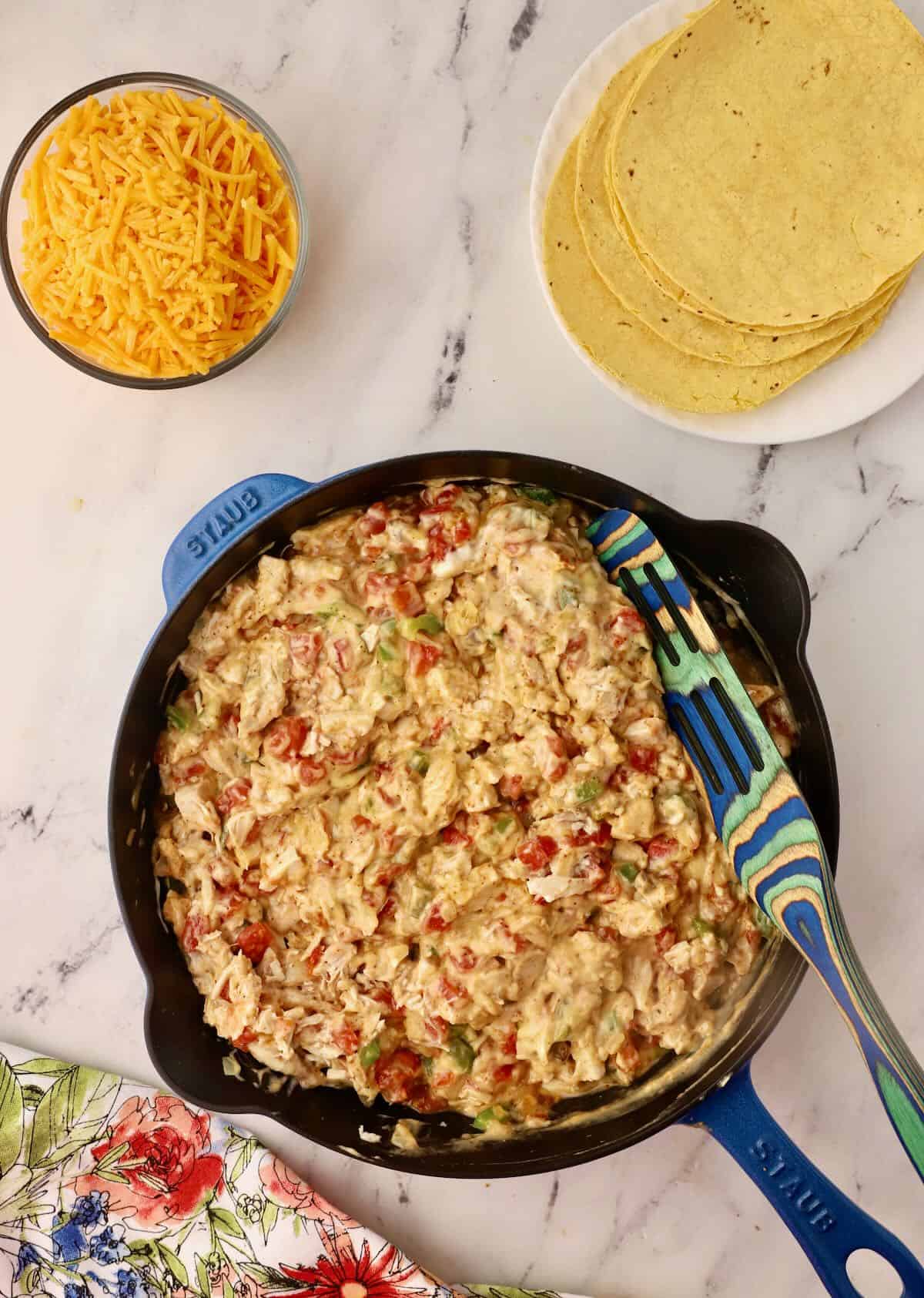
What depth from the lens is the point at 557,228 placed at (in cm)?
254

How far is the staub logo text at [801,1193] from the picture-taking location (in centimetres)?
219

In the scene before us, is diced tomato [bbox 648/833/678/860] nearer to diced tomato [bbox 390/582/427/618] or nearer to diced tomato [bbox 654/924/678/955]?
diced tomato [bbox 654/924/678/955]

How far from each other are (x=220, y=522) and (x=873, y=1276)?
2325 mm

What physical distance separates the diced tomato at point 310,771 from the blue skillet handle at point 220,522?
1.51 ft

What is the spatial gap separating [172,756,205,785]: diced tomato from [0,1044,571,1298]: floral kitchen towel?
2.95 ft

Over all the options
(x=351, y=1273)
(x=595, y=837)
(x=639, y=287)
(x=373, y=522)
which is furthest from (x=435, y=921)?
(x=639, y=287)

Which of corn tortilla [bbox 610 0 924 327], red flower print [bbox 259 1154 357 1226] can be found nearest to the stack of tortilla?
corn tortilla [bbox 610 0 924 327]

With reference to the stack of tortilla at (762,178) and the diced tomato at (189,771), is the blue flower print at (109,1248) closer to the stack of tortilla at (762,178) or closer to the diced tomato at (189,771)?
the diced tomato at (189,771)

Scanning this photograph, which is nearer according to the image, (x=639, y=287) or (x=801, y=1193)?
(x=801, y=1193)

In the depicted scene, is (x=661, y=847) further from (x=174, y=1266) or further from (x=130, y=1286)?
(x=130, y=1286)

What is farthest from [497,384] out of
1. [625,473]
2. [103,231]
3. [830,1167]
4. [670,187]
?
[830,1167]

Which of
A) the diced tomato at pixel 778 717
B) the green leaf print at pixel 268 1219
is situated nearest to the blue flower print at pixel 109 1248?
the green leaf print at pixel 268 1219

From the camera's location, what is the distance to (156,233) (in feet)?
7.88

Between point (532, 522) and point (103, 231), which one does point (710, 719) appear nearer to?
point (532, 522)
